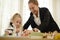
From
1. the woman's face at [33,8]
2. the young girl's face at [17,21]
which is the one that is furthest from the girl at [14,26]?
the woman's face at [33,8]

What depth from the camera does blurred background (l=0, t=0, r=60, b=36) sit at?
1.25 m

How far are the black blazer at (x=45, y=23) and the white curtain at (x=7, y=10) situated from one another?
6.2 inches

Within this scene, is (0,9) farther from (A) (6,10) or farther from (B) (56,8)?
(B) (56,8)

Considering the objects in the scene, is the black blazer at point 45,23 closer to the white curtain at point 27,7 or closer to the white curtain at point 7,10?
the white curtain at point 27,7

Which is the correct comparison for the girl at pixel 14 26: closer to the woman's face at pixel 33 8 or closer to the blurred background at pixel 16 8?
the blurred background at pixel 16 8

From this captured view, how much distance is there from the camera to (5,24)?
4.16 feet

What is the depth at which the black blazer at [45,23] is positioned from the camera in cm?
122

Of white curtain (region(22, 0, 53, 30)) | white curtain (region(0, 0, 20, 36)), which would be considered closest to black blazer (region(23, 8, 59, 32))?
white curtain (region(22, 0, 53, 30))

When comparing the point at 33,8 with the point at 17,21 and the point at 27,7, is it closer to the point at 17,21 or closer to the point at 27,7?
the point at 27,7

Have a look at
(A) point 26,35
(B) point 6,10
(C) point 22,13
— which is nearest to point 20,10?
(C) point 22,13

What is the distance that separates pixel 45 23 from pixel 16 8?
0.31 m

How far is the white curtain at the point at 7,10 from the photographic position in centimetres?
127

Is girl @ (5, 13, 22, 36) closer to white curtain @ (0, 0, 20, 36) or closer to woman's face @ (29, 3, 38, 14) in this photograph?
white curtain @ (0, 0, 20, 36)

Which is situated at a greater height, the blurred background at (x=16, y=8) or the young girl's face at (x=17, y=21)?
the blurred background at (x=16, y=8)
